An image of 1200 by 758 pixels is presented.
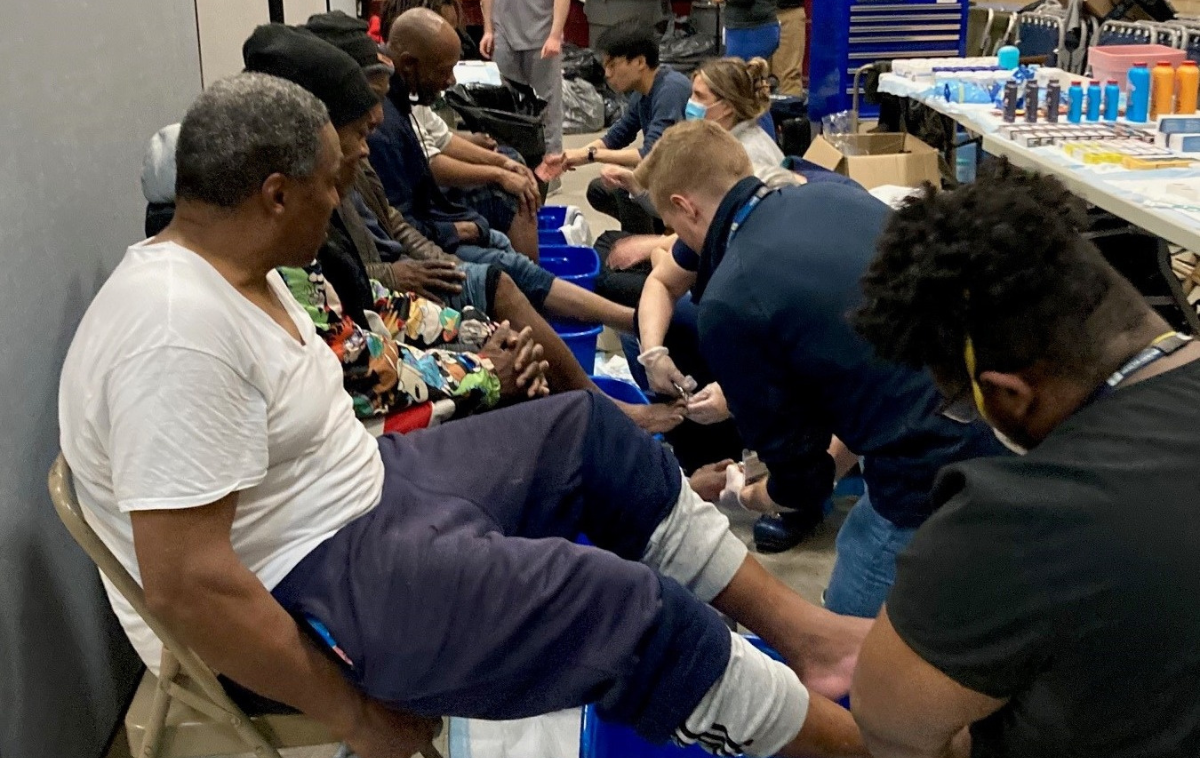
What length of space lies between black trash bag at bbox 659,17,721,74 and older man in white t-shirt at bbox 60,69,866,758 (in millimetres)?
7407

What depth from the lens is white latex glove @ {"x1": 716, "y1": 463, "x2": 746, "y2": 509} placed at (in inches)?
103

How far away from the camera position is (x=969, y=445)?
1.73 meters

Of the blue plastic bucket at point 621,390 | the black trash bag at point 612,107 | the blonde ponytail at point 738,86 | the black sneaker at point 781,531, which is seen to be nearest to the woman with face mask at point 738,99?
the blonde ponytail at point 738,86

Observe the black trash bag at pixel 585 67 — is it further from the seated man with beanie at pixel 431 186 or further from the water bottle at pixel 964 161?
the seated man with beanie at pixel 431 186

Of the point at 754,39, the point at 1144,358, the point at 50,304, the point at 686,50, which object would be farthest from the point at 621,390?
the point at 686,50

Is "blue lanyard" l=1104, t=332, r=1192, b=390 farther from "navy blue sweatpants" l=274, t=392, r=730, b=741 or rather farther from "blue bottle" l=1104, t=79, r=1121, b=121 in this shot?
"blue bottle" l=1104, t=79, r=1121, b=121

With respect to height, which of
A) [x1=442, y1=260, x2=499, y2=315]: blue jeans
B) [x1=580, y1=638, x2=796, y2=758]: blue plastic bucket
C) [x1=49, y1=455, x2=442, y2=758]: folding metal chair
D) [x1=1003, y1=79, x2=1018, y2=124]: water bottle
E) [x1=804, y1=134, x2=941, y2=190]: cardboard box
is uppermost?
[x1=1003, y1=79, x2=1018, y2=124]: water bottle

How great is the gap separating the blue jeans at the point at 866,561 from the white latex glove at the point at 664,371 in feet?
2.84

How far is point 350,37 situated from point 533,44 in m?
3.48

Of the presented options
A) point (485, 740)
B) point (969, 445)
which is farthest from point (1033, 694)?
point (485, 740)

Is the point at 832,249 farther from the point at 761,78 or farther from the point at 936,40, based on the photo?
the point at 936,40

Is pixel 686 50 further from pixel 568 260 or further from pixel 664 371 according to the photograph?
pixel 664 371

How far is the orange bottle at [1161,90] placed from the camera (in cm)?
351


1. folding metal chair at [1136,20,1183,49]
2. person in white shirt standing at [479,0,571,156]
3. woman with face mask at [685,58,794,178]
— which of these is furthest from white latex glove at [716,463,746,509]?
person in white shirt standing at [479,0,571,156]
